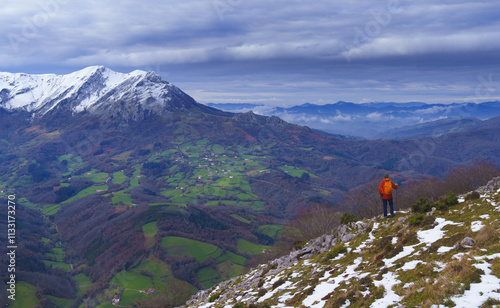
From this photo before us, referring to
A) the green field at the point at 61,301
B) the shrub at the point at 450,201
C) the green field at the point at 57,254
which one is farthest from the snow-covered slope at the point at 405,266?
the green field at the point at 57,254

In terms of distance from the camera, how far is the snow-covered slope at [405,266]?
13.5m

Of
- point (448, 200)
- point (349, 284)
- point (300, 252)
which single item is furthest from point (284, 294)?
point (448, 200)

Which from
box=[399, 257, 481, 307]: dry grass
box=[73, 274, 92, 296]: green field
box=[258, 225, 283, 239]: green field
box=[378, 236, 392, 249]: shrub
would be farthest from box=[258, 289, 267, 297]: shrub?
box=[258, 225, 283, 239]: green field

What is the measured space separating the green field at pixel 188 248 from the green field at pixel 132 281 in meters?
17.5

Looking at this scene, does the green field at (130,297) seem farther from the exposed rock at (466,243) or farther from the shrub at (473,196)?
the exposed rock at (466,243)

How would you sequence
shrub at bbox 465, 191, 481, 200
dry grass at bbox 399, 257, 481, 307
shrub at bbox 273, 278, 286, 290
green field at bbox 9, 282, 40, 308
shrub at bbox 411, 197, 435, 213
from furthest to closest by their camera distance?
green field at bbox 9, 282, 40, 308 → shrub at bbox 411, 197, 435, 213 → shrub at bbox 465, 191, 481, 200 → shrub at bbox 273, 278, 286, 290 → dry grass at bbox 399, 257, 481, 307

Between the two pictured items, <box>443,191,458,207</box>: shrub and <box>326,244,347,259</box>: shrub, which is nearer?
<box>443,191,458,207</box>: shrub

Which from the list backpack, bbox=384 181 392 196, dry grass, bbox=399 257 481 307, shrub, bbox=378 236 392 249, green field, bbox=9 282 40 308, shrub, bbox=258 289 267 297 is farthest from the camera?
green field, bbox=9 282 40 308

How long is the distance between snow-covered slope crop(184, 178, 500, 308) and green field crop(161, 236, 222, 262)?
104m

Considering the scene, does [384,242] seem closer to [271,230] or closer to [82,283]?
[82,283]

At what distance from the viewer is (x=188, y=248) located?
134 meters

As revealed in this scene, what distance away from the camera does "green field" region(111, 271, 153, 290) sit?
105 meters

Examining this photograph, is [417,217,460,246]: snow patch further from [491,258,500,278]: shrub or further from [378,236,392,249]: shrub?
[491,258,500,278]: shrub

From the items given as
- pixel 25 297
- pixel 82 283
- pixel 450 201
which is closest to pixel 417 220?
pixel 450 201
